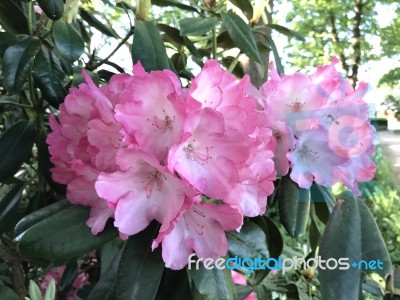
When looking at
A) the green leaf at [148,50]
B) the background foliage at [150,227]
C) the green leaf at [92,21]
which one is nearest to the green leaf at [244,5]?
the background foliage at [150,227]

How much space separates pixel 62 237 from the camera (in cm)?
46

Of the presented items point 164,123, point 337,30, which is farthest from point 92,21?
point 337,30

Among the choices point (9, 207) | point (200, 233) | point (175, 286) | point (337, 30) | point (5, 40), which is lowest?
point (337, 30)

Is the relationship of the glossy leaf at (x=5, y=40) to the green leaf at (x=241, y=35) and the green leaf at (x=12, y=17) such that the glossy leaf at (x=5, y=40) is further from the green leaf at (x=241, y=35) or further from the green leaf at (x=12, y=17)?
the green leaf at (x=241, y=35)

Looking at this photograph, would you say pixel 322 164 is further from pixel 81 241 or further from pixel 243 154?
pixel 81 241

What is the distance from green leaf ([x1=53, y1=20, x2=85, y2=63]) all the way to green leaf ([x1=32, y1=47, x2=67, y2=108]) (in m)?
0.05

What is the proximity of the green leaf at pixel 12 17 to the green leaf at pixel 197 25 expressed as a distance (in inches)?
10.2

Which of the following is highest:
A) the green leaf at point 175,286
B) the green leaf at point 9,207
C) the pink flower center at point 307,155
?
the pink flower center at point 307,155

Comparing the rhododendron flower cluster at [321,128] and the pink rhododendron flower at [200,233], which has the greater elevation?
the rhododendron flower cluster at [321,128]

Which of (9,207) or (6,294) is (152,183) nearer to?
(6,294)

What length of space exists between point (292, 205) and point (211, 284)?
149 mm

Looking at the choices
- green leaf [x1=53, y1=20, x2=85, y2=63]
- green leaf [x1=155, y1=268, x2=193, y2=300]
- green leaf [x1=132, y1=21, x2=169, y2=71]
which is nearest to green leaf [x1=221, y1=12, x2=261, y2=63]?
green leaf [x1=132, y1=21, x2=169, y2=71]

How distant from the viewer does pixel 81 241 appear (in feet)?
1.51

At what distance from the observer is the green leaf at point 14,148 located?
2.15ft
